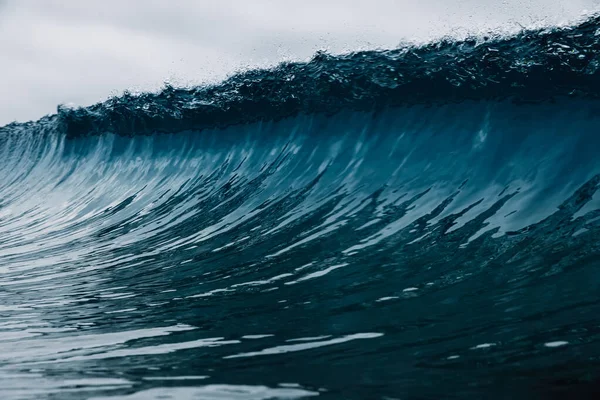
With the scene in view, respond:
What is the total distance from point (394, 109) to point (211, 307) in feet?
15.8

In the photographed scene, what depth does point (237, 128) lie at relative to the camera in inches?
395

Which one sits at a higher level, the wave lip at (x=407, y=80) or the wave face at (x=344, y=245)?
the wave lip at (x=407, y=80)

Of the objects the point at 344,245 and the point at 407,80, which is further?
the point at 407,80

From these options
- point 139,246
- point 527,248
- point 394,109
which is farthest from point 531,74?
point 139,246

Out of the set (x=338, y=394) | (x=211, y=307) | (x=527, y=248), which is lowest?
(x=338, y=394)

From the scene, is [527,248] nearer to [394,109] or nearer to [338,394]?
[338,394]

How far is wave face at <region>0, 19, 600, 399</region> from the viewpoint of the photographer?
90.6 inches

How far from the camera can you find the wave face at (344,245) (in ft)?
7.55

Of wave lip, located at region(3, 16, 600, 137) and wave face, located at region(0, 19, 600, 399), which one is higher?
wave lip, located at region(3, 16, 600, 137)

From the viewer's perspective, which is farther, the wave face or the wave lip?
the wave lip

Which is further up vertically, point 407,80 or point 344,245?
point 407,80

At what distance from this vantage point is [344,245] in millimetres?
4504

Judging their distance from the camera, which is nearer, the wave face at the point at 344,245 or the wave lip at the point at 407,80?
the wave face at the point at 344,245

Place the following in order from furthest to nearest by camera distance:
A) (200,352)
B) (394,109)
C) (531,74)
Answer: (394,109) → (531,74) → (200,352)
